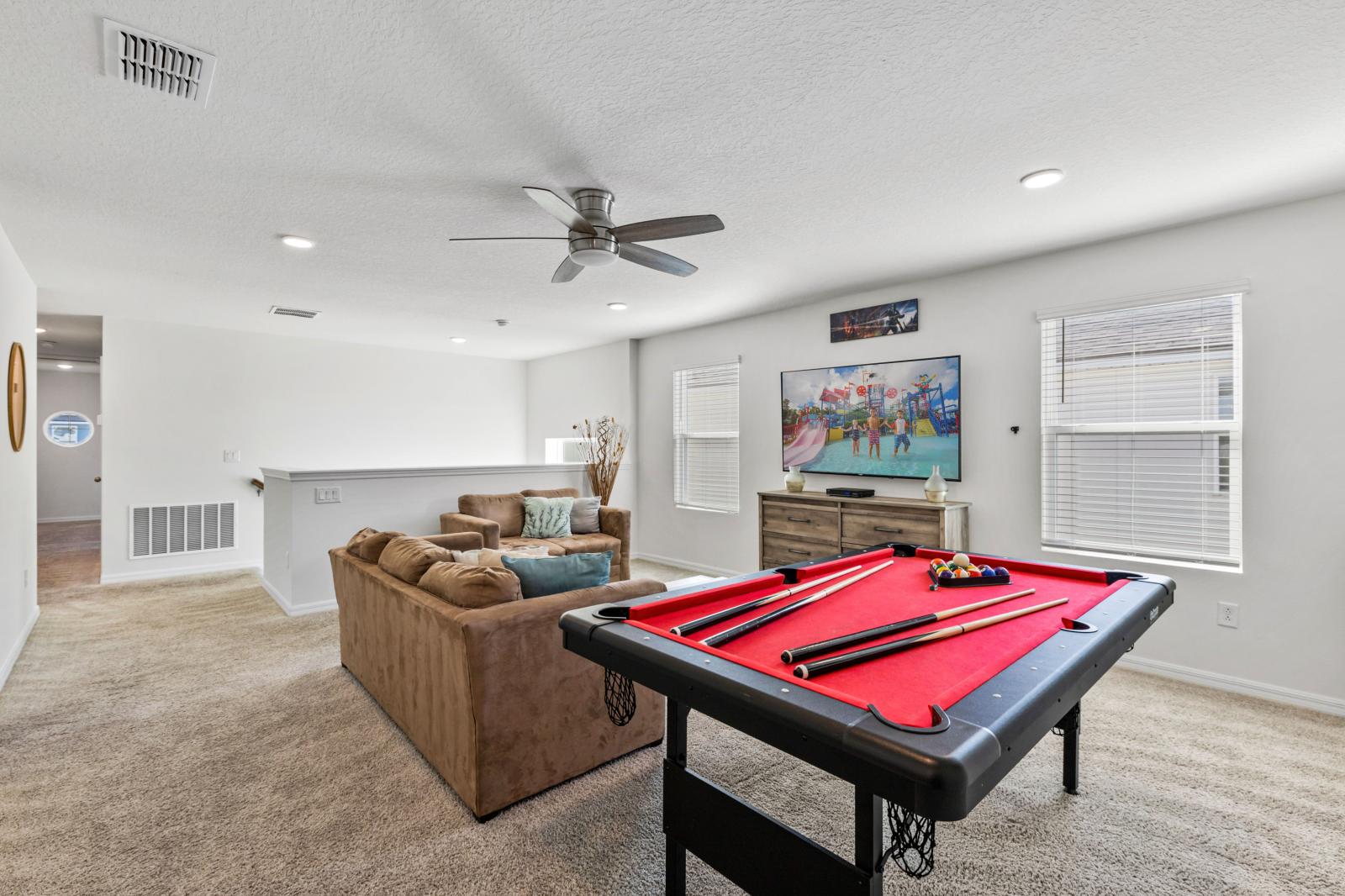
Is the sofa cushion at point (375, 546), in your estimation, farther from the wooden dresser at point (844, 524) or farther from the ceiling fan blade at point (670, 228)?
the wooden dresser at point (844, 524)

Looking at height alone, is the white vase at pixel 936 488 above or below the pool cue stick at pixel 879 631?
above

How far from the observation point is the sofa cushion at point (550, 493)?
528 cm

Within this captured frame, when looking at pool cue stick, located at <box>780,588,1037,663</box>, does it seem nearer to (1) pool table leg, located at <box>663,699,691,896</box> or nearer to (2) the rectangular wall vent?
(1) pool table leg, located at <box>663,699,691,896</box>

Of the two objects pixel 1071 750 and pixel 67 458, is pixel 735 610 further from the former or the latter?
pixel 67 458

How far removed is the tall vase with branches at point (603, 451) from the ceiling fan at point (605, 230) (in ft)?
10.4

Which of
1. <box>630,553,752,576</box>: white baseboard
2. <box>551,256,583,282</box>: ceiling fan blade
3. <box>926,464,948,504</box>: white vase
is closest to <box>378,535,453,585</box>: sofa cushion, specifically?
<box>551,256,583,282</box>: ceiling fan blade

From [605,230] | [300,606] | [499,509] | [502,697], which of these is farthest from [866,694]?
[300,606]

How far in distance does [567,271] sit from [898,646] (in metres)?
2.32

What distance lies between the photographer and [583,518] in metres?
5.11

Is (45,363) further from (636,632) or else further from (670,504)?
(636,632)

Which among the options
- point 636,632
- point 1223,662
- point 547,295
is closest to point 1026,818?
point 636,632

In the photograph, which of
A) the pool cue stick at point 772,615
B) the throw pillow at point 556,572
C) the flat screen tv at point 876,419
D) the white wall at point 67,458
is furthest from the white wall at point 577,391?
the white wall at point 67,458

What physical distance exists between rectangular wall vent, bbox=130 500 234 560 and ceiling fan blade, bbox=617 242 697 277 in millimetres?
5250

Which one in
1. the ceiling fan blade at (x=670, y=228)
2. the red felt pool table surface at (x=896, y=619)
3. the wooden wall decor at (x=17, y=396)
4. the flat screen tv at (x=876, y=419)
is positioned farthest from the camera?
the flat screen tv at (x=876, y=419)
